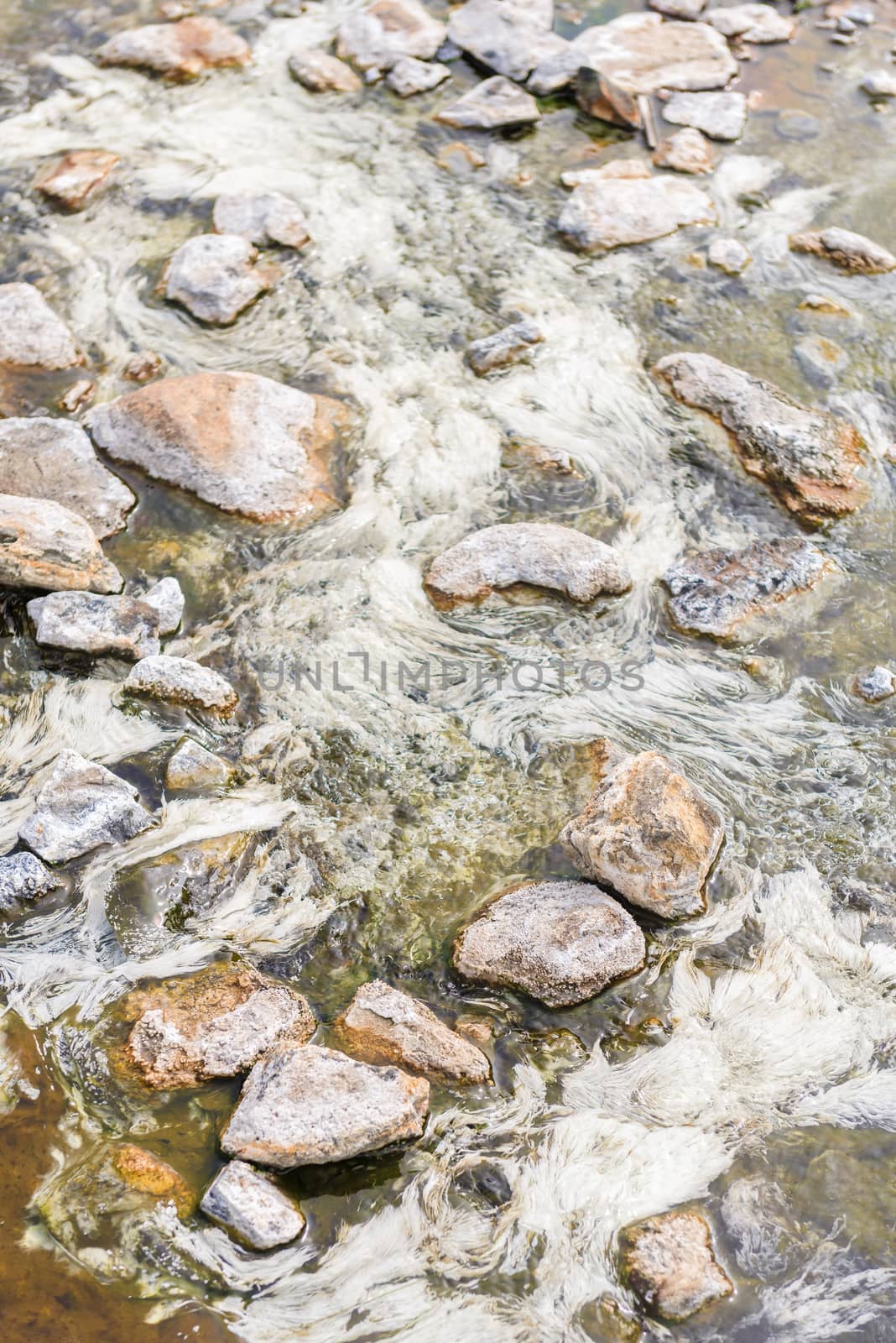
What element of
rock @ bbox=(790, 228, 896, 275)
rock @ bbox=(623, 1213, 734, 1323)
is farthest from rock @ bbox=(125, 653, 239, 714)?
rock @ bbox=(790, 228, 896, 275)

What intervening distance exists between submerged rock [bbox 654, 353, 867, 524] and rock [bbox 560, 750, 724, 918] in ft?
6.95

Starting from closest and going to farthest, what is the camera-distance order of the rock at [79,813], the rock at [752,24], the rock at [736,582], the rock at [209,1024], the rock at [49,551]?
1. the rock at [209,1024]
2. the rock at [79,813]
3. the rock at [49,551]
4. the rock at [736,582]
5. the rock at [752,24]

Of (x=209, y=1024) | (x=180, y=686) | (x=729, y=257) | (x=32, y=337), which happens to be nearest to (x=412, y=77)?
(x=729, y=257)

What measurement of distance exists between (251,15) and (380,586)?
6.33 meters

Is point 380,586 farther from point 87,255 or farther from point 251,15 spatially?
point 251,15

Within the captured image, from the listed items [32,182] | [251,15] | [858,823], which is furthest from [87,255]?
[858,823]

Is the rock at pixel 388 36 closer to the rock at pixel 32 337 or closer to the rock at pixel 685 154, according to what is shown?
the rock at pixel 685 154

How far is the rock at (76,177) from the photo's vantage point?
723 centimetres

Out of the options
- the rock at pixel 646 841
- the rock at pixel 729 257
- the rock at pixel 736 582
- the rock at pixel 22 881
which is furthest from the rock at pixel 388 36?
the rock at pixel 22 881

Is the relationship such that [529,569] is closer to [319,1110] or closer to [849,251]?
[319,1110]

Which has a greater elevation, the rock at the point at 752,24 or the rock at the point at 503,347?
the rock at the point at 752,24

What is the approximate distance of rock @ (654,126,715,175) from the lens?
7637 millimetres

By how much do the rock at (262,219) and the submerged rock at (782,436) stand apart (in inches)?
106

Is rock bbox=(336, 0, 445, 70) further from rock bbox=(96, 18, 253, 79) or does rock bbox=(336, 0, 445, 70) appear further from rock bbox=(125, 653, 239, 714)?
rock bbox=(125, 653, 239, 714)
